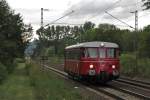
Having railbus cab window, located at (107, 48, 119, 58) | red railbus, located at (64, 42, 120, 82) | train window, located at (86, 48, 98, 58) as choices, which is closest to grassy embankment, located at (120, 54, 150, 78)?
railbus cab window, located at (107, 48, 119, 58)

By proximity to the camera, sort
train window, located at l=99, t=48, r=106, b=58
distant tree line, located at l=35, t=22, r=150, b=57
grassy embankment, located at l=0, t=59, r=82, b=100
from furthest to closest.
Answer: distant tree line, located at l=35, t=22, r=150, b=57 → train window, located at l=99, t=48, r=106, b=58 → grassy embankment, located at l=0, t=59, r=82, b=100

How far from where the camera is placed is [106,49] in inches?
1248

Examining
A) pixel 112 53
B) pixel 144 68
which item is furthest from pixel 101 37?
pixel 112 53

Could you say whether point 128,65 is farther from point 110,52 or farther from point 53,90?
point 53,90

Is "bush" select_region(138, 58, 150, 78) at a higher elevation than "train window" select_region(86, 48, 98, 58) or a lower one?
lower

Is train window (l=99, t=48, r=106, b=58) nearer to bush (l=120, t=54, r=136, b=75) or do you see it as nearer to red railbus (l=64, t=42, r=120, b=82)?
red railbus (l=64, t=42, r=120, b=82)

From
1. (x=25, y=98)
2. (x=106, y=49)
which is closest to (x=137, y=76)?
(x=106, y=49)

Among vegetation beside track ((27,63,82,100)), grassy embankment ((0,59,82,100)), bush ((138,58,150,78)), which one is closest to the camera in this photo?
grassy embankment ((0,59,82,100))

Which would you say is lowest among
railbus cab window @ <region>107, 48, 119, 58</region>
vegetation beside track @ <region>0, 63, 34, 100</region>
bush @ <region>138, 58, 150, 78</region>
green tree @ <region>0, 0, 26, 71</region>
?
vegetation beside track @ <region>0, 63, 34, 100</region>

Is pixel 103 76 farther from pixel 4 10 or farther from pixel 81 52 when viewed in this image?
pixel 4 10

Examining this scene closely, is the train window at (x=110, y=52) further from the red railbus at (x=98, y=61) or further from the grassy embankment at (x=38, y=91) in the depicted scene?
the grassy embankment at (x=38, y=91)

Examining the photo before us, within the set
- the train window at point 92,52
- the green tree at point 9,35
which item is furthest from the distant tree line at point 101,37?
the train window at point 92,52

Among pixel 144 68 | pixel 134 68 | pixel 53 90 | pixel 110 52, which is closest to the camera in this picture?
pixel 53 90

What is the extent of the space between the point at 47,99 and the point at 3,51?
Answer: 24662 mm
